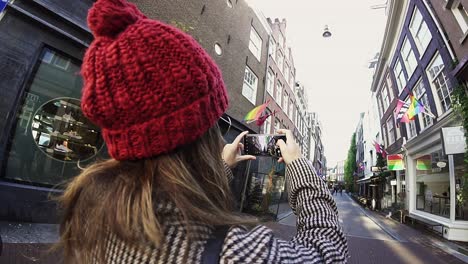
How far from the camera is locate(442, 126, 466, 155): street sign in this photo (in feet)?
29.4

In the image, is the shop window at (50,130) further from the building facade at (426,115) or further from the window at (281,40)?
the window at (281,40)

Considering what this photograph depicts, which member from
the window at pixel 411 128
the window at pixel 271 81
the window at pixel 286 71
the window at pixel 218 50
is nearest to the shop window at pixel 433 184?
the window at pixel 411 128

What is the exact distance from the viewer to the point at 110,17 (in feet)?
2.78

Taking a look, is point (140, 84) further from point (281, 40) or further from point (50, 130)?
point (281, 40)

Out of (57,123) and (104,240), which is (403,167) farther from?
(104,240)

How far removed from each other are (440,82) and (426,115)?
2527mm

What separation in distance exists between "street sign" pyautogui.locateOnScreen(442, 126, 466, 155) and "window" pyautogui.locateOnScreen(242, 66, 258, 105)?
27.2 ft

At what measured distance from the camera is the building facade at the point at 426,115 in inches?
405

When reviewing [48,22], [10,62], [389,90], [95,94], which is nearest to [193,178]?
[95,94]

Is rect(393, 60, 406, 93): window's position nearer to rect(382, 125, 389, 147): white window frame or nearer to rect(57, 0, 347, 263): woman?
rect(382, 125, 389, 147): white window frame

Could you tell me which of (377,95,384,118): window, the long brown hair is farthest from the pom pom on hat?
(377,95,384,118): window

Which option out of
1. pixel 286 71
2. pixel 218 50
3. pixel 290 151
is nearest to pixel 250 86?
pixel 218 50

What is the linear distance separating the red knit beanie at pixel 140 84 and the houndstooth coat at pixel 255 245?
0.22m

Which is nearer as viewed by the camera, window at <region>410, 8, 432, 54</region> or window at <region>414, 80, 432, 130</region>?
window at <region>410, 8, 432, 54</region>
